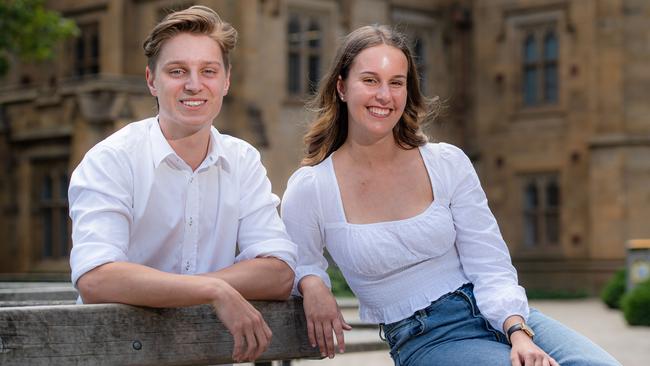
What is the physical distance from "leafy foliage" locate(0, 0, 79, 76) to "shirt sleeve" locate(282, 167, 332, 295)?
16294 millimetres

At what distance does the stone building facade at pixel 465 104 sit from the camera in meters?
23.5

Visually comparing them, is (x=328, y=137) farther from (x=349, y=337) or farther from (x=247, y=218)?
(x=349, y=337)

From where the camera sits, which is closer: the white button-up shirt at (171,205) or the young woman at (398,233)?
the white button-up shirt at (171,205)

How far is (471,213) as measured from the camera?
4297 millimetres

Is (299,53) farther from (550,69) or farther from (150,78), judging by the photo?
(150,78)

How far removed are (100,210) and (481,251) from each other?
1329 mm

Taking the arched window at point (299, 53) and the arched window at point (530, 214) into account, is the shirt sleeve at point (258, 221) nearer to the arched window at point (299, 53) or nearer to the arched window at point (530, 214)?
the arched window at point (299, 53)

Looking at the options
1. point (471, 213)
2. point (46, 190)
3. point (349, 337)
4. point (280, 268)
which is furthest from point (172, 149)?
point (46, 190)

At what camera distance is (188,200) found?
158 inches

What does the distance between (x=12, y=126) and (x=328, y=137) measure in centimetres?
2013

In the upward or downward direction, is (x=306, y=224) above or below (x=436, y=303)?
above

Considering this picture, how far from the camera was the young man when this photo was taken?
3.69 meters

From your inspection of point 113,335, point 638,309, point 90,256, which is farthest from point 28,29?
point 113,335

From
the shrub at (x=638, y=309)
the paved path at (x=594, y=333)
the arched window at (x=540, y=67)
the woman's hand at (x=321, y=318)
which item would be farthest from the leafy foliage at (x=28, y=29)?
the woman's hand at (x=321, y=318)
